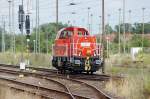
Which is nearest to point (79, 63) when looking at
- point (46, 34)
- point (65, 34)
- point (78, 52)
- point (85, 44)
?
point (78, 52)

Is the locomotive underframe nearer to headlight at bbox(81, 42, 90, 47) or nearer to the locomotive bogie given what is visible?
the locomotive bogie

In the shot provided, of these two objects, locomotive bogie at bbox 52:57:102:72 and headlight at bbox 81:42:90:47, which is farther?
headlight at bbox 81:42:90:47

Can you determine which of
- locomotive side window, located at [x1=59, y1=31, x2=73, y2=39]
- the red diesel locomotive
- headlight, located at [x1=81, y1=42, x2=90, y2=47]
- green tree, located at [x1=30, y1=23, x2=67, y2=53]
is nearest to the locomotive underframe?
the red diesel locomotive

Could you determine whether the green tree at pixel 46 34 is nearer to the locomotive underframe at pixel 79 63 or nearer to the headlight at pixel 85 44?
the headlight at pixel 85 44

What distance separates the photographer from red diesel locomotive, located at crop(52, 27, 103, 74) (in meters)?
29.0

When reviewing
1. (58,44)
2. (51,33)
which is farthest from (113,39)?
(58,44)

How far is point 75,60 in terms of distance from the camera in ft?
94.4

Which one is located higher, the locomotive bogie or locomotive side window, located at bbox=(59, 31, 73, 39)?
locomotive side window, located at bbox=(59, 31, 73, 39)

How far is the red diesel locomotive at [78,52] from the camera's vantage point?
95.1 feet

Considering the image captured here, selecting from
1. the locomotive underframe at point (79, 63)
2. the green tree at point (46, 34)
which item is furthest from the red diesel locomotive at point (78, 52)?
the green tree at point (46, 34)

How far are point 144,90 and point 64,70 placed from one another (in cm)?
1490

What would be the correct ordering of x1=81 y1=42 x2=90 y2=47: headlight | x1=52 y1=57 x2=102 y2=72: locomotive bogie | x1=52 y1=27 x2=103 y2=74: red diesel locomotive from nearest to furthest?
1. x1=52 y1=57 x2=102 y2=72: locomotive bogie
2. x1=52 y1=27 x2=103 y2=74: red diesel locomotive
3. x1=81 y1=42 x2=90 y2=47: headlight

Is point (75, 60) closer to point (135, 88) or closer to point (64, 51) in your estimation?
point (64, 51)

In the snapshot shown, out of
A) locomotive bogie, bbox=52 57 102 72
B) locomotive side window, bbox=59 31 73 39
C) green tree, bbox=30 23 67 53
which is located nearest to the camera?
locomotive bogie, bbox=52 57 102 72
